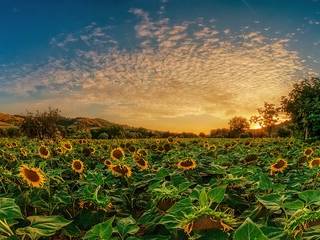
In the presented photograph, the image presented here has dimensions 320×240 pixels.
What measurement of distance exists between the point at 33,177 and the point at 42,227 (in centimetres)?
138

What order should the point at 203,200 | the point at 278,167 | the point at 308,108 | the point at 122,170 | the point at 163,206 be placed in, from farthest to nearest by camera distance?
the point at 308,108
the point at 278,167
the point at 122,170
the point at 163,206
the point at 203,200

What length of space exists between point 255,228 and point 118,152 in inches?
191

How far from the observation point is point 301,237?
6.03ft

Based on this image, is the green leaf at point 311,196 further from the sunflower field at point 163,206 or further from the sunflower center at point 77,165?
the sunflower center at point 77,165

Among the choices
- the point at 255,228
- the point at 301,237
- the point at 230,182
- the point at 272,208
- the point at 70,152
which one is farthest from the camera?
the point at 70,152

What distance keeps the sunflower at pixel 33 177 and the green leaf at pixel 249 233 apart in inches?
86.2

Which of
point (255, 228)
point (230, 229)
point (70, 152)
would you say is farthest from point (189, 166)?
point (70, 152)

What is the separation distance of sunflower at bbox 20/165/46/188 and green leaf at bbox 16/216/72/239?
120 centimetres

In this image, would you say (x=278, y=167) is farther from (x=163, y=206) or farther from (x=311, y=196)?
(x=311, y=196)

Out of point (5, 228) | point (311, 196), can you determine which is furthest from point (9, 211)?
point (311, 196)

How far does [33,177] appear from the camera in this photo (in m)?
3.63

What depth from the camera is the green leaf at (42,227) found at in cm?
224

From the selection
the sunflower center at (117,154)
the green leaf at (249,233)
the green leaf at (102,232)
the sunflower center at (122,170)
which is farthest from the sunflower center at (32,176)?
the sunflower center at (117,154)

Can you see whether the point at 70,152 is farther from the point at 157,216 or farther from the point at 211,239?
the point at 211,239
